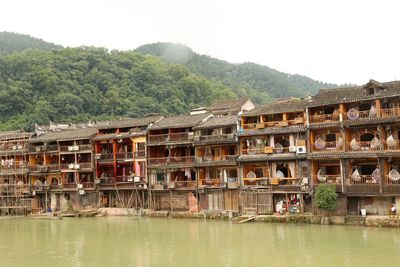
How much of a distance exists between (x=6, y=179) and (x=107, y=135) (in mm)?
17189

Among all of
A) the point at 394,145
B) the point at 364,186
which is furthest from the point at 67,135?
the point at 394,145

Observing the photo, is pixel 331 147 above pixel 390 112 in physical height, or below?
below

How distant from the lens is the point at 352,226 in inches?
1446

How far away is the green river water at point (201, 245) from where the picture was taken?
91.2ft

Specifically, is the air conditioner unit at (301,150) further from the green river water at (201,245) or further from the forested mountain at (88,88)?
the forested mountain at (88,88)

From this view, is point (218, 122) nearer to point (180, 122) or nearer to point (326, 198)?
point (180, 122)

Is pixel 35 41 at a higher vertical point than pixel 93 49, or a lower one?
higher

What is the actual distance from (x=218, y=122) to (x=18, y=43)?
107644 mm

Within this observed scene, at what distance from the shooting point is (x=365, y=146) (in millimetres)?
38688

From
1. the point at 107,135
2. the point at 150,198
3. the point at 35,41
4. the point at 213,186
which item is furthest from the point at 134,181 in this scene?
the point at 35,41


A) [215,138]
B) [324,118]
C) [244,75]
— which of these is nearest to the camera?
[324,118]

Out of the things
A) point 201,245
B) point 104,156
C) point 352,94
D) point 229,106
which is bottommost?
point 201,245

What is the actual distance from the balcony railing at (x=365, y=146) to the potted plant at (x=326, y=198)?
133 inches

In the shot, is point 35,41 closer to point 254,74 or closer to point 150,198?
point 254,74
